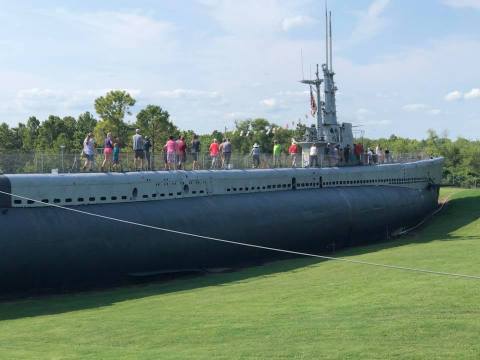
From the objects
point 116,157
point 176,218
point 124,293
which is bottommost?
point 124,293

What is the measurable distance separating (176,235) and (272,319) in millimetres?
8783

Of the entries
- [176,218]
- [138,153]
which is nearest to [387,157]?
[138,153]

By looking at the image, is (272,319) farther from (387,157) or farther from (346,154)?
(387,157)

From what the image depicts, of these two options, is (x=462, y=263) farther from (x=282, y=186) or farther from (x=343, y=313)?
(x=282, y=186)

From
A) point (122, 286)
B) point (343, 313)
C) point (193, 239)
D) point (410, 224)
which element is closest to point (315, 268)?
point (193, 239)

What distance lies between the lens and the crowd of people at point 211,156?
20391 millimetres

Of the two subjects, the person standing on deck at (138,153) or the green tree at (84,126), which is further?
the green tree at (84,126)

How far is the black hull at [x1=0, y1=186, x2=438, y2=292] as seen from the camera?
1568cm

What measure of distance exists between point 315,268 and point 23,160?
9044 mm

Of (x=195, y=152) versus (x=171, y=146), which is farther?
(x=195, y=152)

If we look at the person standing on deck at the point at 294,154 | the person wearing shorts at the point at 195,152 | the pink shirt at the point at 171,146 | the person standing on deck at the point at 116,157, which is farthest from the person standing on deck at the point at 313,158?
the person standing on deck at the point at 116,157

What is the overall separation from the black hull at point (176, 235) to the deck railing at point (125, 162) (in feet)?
6.48

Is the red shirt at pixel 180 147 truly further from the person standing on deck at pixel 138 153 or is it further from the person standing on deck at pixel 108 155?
the person standing on deck at pixel 108 155

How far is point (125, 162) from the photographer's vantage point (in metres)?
21.1
